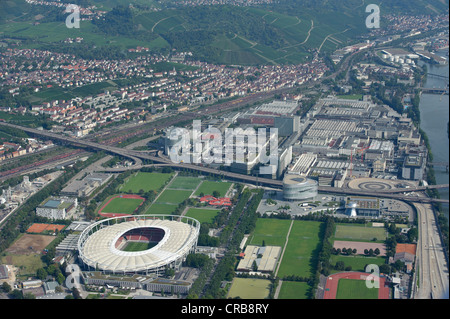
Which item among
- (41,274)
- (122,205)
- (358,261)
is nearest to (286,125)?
(122,205)

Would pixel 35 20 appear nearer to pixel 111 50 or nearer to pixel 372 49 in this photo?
pixel 111 50

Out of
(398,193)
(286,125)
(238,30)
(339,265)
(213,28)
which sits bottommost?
(339,265)

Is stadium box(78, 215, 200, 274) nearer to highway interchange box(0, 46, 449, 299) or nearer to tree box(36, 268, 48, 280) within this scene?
tree box(36, 268, 48, 280)

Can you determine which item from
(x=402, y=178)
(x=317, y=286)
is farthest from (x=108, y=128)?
(x=317, y=286)

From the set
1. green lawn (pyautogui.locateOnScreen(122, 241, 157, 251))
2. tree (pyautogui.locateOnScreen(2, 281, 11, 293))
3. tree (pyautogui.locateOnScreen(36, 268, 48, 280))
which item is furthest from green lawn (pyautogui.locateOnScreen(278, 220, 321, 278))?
tree (pyautogui.locateOnScreen(2, 281, 11, 293))

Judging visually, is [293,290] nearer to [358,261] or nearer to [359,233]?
[358,261]

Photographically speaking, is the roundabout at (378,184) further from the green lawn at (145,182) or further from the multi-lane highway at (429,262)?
the green lawn at (145,182)
